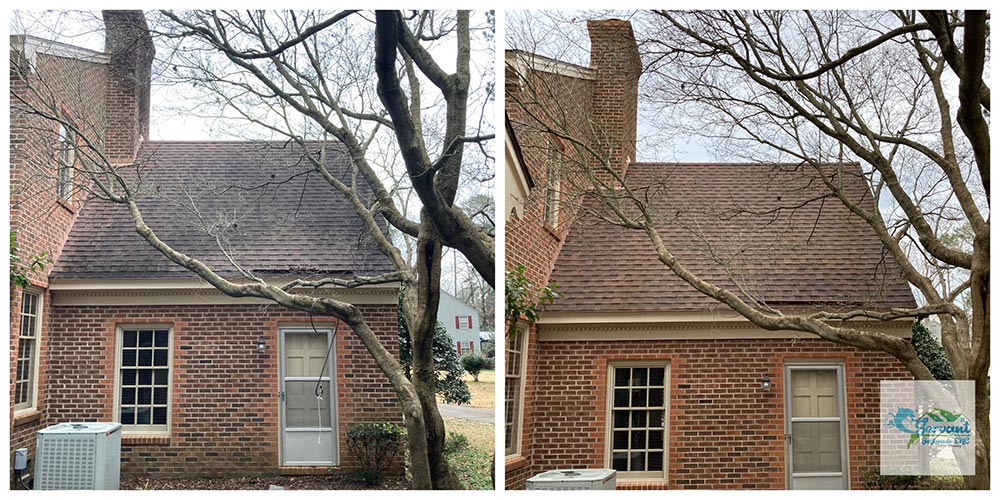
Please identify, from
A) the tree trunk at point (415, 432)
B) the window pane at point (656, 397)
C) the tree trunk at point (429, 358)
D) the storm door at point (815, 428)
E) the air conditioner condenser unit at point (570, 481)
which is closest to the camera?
the air conditioner condenser unit at point (570, 481)

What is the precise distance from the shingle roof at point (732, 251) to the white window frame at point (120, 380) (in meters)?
3.01

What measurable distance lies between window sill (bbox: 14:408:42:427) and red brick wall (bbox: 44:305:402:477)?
0.66ft

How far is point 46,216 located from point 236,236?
4.41 ft

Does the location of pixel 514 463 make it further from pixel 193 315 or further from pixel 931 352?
pixel 931 352

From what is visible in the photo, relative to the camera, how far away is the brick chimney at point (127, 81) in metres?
6.27

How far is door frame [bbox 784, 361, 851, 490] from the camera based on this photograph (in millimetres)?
6691

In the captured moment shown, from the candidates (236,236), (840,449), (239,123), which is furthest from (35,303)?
(840,449)

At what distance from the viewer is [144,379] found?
6.81 meters

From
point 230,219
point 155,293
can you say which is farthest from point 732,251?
point 155,293

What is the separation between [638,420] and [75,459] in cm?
392

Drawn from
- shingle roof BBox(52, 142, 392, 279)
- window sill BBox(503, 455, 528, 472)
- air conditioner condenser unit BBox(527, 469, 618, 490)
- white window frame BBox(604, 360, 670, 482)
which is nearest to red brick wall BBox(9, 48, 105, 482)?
shingle roof BBox(52, 142, 392, 279)

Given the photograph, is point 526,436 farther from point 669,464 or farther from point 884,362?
point 884,362

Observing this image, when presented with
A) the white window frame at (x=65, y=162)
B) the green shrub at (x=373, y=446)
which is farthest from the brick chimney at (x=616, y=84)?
the white window frame at (x=65, y=162)

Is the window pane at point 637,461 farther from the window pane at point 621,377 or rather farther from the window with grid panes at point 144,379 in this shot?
the window with grid panes at point 144,379
